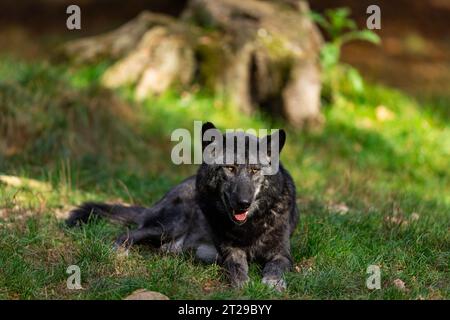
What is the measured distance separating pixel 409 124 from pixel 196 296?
742 centimetres

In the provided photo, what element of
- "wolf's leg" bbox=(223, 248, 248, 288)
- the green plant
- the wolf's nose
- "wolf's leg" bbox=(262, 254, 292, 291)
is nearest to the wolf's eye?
the wolf's nose

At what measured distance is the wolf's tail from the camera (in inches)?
273

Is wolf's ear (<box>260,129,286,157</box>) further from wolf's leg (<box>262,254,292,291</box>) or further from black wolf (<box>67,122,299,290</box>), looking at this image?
wolf's leg (<box>262,254,292,291</box>)

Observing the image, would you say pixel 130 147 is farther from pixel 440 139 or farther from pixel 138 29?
pixel 440 139

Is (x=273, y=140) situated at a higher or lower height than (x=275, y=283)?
higher

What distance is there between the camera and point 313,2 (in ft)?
44.2

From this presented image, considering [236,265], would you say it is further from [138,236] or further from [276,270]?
[138,236]

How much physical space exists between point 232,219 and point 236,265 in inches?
14.7

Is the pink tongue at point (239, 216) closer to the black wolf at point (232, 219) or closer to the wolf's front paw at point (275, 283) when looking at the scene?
the black wolf at point (232, 219)

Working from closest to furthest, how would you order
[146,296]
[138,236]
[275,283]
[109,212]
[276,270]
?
[146,296] → [275,283] → [276,270] → [138,236] → [109,212]

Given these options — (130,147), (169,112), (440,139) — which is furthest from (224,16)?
(440,139)

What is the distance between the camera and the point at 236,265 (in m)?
5.88

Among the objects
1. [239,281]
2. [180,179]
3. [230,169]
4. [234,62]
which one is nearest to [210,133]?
[230,169]

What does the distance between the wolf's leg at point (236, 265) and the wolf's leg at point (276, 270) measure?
16cm
